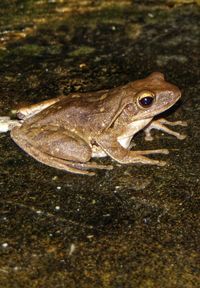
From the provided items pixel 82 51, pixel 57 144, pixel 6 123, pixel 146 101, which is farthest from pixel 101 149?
pixel 82 51

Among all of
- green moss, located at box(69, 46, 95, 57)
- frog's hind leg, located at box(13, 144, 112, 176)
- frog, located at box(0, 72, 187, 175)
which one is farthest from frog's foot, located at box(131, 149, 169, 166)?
green moss, located at box(69, 46, 95, 57)

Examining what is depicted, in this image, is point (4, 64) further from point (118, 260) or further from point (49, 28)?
point (118, 260)

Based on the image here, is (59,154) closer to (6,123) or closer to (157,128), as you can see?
(6,123)

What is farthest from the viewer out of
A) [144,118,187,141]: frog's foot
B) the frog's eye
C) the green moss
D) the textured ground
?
the green moss

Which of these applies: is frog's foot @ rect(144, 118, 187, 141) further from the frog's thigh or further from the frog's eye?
the frog's thigh

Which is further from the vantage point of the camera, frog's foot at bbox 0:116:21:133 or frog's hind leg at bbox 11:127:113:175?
frog's foot at bbox 0:116:21:133

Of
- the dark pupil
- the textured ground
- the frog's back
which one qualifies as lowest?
the textured ground

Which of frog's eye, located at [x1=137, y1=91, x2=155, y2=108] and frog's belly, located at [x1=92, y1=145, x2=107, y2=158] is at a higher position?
frog's eye, located at [x1=137, y1=91, x2=155, y2=108]

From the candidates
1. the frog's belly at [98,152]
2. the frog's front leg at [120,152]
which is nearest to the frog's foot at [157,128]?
the frog's front leg at [120,152]
